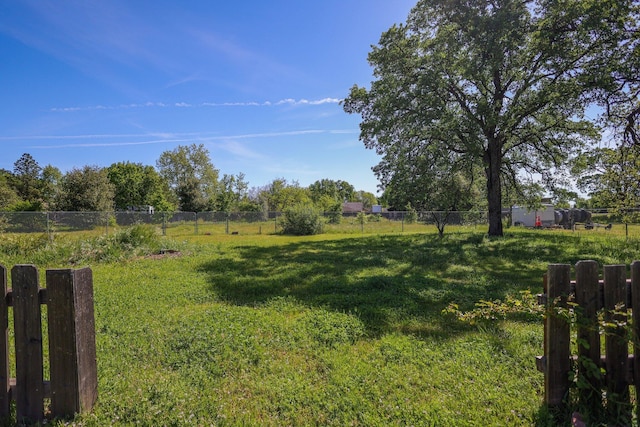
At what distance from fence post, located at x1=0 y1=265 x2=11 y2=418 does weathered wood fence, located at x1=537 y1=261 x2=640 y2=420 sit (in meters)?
3.35

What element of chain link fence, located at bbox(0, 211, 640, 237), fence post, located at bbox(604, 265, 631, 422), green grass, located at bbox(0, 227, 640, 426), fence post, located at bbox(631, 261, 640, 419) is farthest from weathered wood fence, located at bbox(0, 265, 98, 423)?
chain link fence, located at bbox(0, 211, 640, 237)

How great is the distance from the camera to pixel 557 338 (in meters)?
2.06

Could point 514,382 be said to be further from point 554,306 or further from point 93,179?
point 93,179

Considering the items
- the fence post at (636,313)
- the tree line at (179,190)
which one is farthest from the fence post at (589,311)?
the tree line at (179,190)

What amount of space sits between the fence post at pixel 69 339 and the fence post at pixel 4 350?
10.8 inches

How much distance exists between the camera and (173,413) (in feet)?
7.38

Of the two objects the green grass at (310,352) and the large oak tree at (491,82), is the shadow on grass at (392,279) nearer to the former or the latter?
the green grass at (310,352)

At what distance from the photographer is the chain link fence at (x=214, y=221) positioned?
630 inches

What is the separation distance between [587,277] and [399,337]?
6.72ft

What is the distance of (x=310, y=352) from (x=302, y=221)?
61.9 ft

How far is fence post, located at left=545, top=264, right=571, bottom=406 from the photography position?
204 centimetres

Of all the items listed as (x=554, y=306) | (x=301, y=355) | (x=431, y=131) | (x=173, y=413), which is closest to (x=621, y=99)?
(x=431, y=131)

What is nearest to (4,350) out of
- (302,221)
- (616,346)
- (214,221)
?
(616,346)

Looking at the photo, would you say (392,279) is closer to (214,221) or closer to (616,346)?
(616,346)
